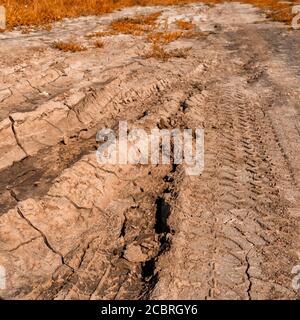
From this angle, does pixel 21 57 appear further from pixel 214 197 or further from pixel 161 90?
pixel 214 197

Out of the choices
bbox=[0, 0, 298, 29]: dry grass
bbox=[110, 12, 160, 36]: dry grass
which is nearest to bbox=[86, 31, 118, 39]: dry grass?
bbox=[110, 12, 160, 36]: dry grass

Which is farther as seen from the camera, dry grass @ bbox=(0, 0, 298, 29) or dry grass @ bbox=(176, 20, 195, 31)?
dry grass @ bbox=(176, 20, 195, 31)

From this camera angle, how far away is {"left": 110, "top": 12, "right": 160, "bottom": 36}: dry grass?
403 inches

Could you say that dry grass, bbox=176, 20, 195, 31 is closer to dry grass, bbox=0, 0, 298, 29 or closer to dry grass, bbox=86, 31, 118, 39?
dry grass, bbox=86, 31, 118, 39

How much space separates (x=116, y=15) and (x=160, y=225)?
33.5 feet

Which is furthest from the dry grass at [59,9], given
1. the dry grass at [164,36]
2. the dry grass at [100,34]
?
the dry grass at [164,36]

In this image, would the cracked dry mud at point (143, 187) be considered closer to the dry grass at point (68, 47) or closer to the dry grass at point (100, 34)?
the dry grass at point (68, 47)

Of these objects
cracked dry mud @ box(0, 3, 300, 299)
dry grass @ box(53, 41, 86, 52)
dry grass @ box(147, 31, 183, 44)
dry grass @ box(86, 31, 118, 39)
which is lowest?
cracked dry mud @ box(0, 3, 300, 299)

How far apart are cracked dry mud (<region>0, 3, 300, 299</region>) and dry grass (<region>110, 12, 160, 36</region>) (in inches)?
106

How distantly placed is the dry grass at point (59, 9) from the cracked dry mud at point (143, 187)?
3.06 metres

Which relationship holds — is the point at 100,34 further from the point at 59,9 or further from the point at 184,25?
the point at 59,9

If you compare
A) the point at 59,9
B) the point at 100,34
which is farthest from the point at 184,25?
the point at 59,9

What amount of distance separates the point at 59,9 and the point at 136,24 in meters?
2.41

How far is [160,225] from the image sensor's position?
3779mm
